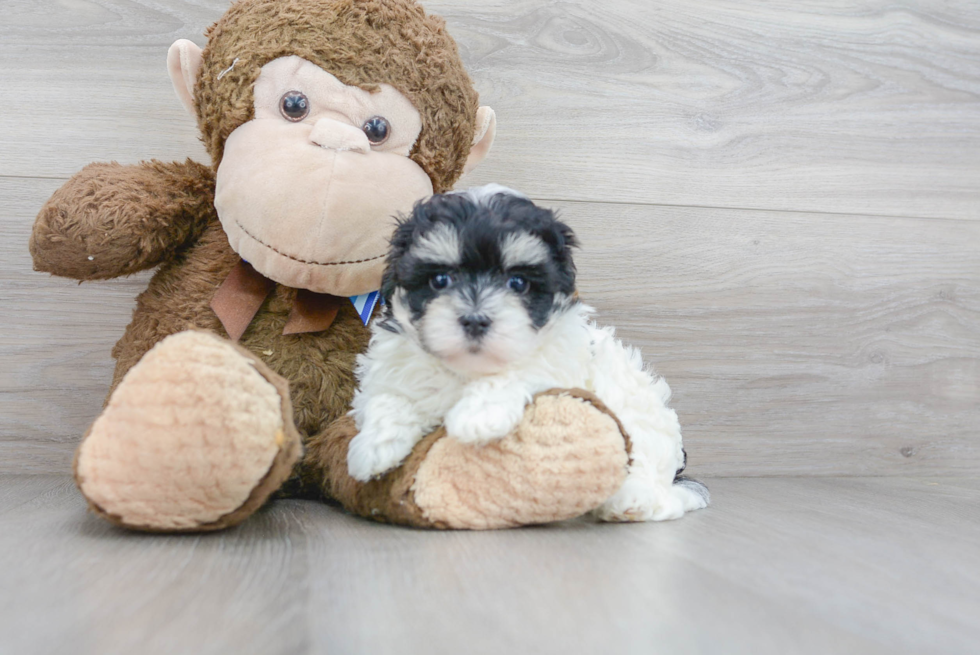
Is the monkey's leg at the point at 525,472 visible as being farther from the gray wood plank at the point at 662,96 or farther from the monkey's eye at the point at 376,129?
the gray wood plank at the point at 662,96

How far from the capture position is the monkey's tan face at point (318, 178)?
3.45ft

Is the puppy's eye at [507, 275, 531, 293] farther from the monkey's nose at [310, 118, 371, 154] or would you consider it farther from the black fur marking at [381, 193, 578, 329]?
the monkey's nose at [310, 118, 371, 154]

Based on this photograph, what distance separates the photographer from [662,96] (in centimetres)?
161

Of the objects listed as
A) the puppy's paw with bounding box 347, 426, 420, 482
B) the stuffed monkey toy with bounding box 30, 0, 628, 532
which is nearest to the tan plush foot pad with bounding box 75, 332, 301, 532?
the stuffed monkey toy with bounding box 30, 0, 628, 532

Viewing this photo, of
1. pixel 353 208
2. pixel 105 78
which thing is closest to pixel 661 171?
pixel 353 208

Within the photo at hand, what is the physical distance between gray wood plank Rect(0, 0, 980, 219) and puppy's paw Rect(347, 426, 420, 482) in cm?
72

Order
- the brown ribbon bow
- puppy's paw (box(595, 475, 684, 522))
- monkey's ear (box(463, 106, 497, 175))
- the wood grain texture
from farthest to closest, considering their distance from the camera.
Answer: monkey's ear (box(463, 106, 497, 175))
the brown ribbon bow
puppy's paw (box(595, 475, 684, 522))
the wood grain texture

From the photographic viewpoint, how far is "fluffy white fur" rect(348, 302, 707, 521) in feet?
2.99

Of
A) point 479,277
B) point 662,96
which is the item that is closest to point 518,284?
point 479,277

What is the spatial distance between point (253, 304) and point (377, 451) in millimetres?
366

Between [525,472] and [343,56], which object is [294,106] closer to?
[343,56]

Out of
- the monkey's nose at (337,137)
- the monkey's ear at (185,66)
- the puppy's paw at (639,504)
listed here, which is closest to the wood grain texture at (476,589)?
the puppy's paw at (639,504)

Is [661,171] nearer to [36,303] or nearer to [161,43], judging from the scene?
[161,43]

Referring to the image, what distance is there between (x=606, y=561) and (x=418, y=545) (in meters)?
0.20
